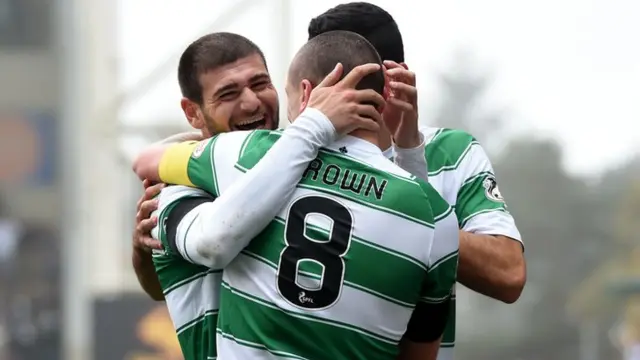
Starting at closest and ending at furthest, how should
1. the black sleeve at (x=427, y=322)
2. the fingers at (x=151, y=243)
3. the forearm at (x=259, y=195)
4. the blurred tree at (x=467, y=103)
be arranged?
the forearm at (x=259, y=195) → the black sleeve at (x=427, y=322) → the fingers at (x=151, y=243) → the blurred tree at (x=467, y=103)

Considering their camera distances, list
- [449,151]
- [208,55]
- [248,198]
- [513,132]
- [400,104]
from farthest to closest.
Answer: [513,132] < [449,151] < [208,55] < [400,104] < [248,198]

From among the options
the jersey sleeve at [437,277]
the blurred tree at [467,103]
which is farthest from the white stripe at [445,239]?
the blurred tree at [467,103]

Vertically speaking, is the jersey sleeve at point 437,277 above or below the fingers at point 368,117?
below

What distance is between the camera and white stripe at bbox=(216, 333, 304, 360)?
1705mm

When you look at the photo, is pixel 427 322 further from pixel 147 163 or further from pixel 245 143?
pixel 147 163

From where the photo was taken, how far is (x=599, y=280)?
7.88 metres

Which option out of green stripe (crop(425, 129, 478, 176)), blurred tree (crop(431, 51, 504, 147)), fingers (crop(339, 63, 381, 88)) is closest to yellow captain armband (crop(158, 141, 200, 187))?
fingers (crop(339, 63, 381, 88))

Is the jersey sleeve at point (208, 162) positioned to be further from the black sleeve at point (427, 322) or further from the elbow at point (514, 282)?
the elbow at point (514, 282)

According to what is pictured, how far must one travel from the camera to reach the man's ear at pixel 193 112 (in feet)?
6.63

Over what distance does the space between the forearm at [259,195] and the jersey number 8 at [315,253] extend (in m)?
0.03

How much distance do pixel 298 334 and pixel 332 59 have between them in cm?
35

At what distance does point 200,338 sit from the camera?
1898 mm

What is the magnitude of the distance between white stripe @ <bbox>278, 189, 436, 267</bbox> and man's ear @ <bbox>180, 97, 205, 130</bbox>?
36 centimetres

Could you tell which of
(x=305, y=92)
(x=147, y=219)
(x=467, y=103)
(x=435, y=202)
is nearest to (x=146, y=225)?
(x=147, y=219)
